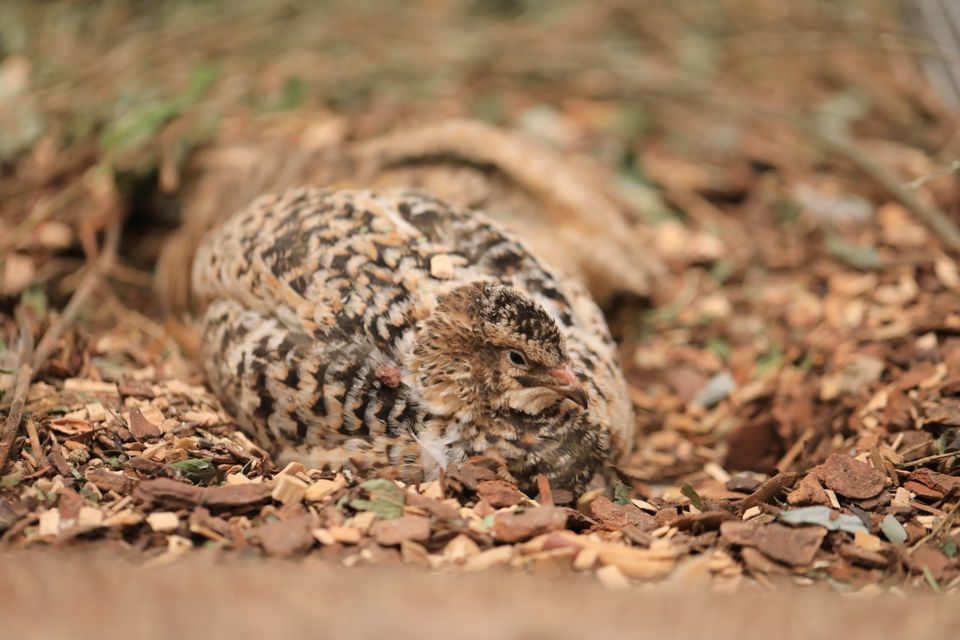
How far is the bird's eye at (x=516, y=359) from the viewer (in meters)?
3.07

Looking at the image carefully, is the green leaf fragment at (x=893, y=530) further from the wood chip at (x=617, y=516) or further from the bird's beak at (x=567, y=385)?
the bird's beak at (x=567, y=385)

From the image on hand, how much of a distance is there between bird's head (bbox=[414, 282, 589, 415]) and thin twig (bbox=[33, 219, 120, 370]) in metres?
1.50

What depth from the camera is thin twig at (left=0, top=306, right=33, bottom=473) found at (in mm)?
3029

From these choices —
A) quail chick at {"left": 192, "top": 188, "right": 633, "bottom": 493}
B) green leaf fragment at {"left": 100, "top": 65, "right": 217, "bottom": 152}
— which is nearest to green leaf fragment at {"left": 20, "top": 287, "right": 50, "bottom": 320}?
green leaf fragment at {"left": 100, "top": 65, "right": 217, "bottom": 152}

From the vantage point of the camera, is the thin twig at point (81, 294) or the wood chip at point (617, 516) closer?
the wood chip at point (617, 516)

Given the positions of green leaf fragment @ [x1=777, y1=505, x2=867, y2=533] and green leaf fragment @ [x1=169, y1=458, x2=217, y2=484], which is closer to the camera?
green leaf fragment @ [x1=777, y1=505, x2=867, y2=533]

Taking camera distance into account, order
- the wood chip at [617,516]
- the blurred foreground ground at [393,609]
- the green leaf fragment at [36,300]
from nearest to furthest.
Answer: the blurred foreground ground at [393,609] < the wood chip at [617,516] < the green leaf fragment at [36,300]

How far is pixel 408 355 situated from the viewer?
123 inches

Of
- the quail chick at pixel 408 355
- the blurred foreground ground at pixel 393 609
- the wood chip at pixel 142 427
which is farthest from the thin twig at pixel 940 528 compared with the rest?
the wood chip at pixel 142 427

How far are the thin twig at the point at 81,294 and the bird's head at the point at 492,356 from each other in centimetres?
150

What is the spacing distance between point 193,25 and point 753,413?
3.80 meters

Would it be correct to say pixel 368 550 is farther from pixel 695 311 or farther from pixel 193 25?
pixel 193 25

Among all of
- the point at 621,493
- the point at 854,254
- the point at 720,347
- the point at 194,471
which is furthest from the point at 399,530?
the point at 854,254

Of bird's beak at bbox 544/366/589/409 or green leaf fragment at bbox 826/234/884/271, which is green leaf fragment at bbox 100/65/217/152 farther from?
green leaf fragment at bbox 826/234/884/271
